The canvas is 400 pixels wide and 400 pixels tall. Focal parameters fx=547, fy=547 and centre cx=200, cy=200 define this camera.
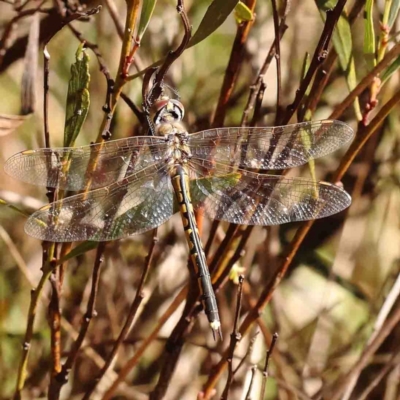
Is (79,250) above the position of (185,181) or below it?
below

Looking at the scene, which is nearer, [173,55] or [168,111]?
[173,55]

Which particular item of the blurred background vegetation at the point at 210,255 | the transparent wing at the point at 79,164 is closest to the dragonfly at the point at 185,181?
the transparent wing at the point at 79,164

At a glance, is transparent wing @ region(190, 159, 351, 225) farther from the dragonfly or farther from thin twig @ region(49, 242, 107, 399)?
thin twig @ region(49, 242, 107, 399)

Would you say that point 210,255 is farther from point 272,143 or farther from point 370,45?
point 370,45

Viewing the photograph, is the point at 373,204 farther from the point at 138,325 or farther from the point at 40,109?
the point at 40,109

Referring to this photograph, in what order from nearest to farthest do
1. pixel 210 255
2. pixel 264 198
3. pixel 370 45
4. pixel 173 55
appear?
1. pixel 173 55
2. pixel 370 45
3. pixel 264 198
4. pixel 210 255

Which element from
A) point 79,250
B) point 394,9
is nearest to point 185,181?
point 79,250

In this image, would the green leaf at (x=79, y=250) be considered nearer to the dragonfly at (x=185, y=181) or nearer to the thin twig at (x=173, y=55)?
the dragonfly at (x=185, y=181)

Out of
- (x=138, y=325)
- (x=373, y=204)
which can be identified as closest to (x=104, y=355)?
(x=138, y=325)
